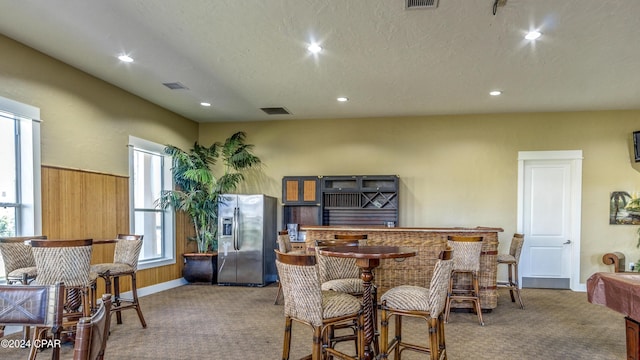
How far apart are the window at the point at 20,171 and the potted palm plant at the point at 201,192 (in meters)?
2.32

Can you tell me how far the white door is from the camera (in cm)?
661

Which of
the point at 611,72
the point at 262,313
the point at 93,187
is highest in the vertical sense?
the point at 611,72

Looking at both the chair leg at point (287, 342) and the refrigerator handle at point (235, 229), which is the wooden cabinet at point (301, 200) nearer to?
the refrigerator handle at point (235, 229)

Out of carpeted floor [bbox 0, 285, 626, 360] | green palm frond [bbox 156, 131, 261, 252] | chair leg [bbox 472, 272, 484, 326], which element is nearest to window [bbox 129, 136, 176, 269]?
green palm frond [bbox 156, 131, 261, 252]

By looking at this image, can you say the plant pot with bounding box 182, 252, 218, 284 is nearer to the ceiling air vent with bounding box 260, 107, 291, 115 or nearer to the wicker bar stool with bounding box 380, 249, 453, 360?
the ceiling air vent with bounding box 260, 107, 291, 115

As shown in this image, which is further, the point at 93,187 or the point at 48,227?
the point at 93,187

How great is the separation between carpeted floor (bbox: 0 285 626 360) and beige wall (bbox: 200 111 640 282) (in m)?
1.71

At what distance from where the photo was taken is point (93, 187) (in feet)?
→ 16.5

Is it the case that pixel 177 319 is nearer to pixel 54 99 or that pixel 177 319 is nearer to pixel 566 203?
pixel 54 99

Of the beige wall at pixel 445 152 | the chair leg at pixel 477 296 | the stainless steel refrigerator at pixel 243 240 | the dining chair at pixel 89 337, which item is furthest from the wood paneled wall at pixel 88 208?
the chair leg at pixel 477 296

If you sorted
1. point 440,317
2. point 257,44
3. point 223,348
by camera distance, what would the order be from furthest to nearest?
1. point 257,44
2. point 223,348
3. point 440,317

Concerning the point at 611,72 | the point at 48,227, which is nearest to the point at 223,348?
the point at 48,227

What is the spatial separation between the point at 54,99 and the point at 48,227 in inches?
58.4

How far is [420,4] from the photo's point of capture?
313 centimetres
